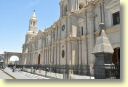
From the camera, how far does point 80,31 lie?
1655cm

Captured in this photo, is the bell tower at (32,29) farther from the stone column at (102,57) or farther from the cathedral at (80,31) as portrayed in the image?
the stone column at (102,57)

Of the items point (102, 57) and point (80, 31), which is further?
point (80, 31)

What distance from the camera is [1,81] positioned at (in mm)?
4820

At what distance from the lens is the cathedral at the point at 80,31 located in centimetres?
1233

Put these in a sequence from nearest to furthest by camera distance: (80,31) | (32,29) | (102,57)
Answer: (102,57) < (80,31) < (32,29)

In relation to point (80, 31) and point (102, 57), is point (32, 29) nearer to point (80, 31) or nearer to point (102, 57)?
point (80, 31)

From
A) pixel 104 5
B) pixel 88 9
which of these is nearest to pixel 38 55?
pixel 88 9

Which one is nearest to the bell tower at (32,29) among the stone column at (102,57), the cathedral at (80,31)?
the cathedral at (80,31)

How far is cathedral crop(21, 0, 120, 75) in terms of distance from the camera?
40.4 feet

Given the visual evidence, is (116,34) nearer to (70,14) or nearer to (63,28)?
(70,14)

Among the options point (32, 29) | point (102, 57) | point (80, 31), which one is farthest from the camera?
point (32, 29)

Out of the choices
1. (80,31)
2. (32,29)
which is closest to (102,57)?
(80,31)

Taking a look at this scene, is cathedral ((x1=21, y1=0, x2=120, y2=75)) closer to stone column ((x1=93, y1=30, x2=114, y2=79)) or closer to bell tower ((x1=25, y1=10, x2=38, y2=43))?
stone column ((x1=93, y1=30, x2=114, y2=79))

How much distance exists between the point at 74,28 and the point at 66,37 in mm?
1247
